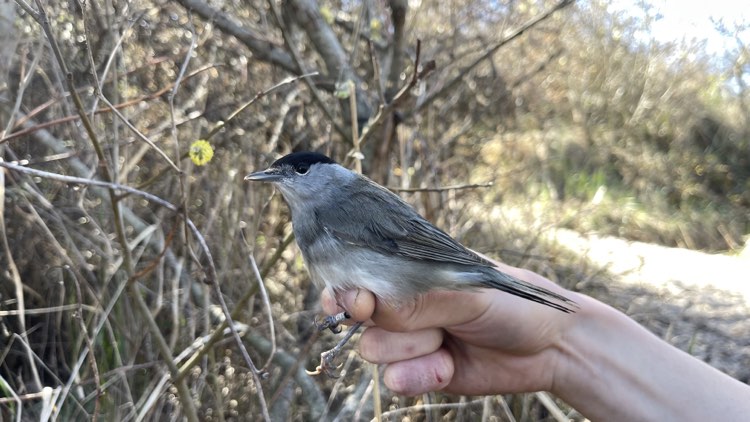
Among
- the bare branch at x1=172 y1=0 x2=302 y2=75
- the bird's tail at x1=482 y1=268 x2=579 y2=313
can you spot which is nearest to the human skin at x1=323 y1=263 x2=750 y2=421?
the bird's tail at x1=482 y1=268 x2=579 y2=313

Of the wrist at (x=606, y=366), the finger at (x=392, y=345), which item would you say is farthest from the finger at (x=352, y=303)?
the wrist at (x=606, y=366)

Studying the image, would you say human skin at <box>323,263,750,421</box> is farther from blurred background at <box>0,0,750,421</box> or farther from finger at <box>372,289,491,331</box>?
blurred background at <box>0,0,750,421</box>

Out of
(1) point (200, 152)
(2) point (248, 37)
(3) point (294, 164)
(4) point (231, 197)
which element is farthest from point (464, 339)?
(2) point (248, 37)

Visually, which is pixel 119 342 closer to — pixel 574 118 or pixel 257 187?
pixel 257 187

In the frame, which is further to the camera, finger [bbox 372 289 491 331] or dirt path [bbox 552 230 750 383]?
dirt path [bbox 552 230 750 383]

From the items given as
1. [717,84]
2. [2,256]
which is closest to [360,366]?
[2,256]

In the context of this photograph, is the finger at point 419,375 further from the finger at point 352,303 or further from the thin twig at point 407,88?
the thin twig at point 407,88
